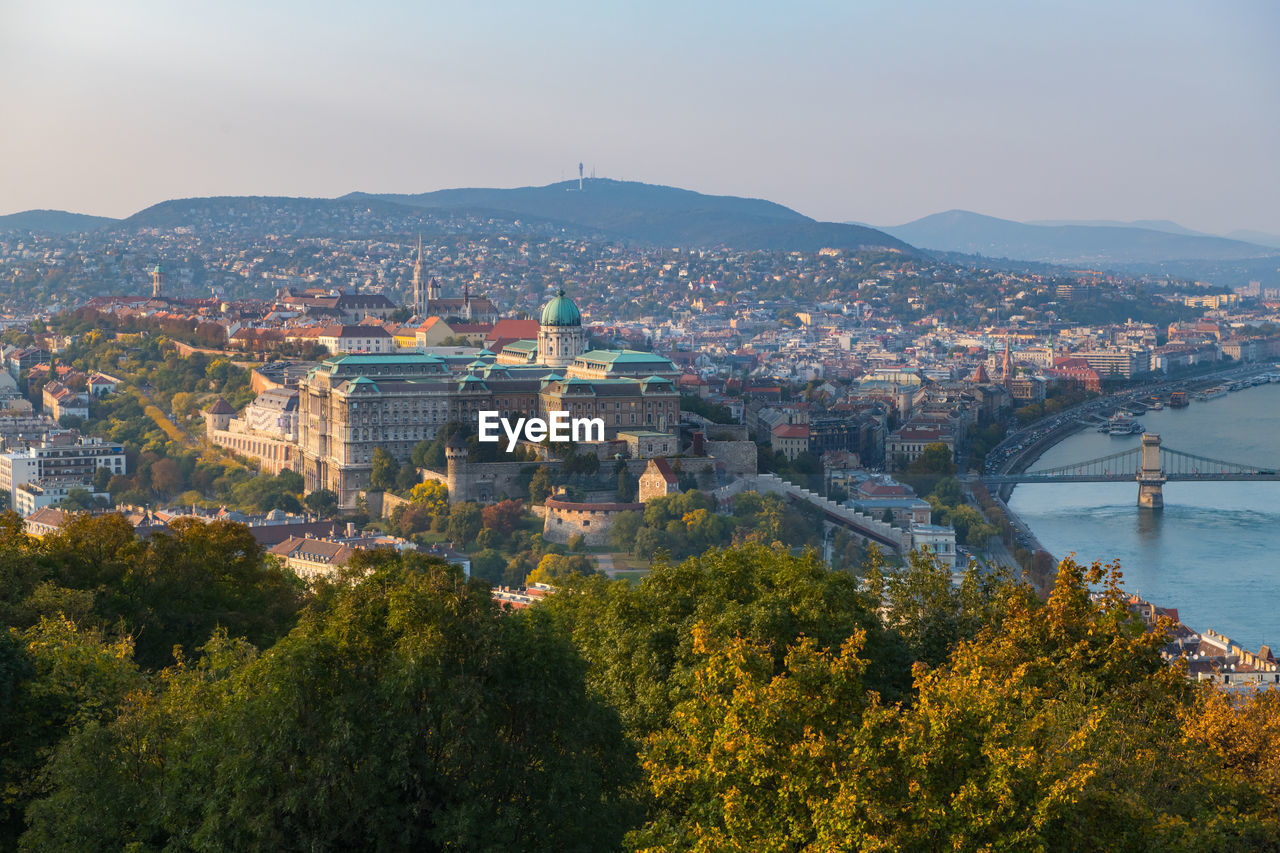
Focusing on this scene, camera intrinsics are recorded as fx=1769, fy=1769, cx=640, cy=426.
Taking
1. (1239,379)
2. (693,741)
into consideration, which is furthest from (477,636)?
(1239,379)

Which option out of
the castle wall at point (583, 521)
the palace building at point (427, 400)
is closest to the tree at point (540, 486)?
the castle wall at point (583, 521)

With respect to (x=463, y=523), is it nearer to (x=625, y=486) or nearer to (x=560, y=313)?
(x=625, y=486)

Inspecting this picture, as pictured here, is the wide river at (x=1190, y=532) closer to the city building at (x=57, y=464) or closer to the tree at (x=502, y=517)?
the tree at (x=502, y=517)

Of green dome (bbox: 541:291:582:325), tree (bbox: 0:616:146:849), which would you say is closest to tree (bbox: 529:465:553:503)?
green dome (bbox: 541:291:582:325)

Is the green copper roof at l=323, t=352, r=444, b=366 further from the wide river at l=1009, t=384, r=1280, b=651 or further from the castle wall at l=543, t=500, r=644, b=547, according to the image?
the wide river at l=1009, t=384, r=1280, b=651

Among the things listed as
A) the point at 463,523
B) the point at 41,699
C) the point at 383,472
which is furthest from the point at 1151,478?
the point at 41,699

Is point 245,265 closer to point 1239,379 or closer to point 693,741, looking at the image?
point 1239,379
